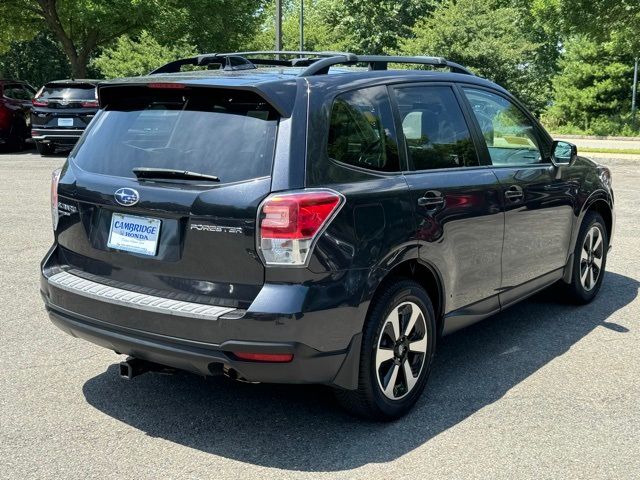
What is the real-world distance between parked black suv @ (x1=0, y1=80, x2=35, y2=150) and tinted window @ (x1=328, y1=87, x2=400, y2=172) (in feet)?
55.6

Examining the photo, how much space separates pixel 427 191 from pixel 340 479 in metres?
1.55

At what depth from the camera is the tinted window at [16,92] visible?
19.2 m

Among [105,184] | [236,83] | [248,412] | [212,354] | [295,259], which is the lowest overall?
[248,412]

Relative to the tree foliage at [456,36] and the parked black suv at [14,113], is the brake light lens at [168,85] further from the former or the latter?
the tree foliage at [456,36]

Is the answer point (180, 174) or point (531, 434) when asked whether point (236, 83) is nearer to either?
point (180, 174)

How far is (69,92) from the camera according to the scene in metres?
17.4

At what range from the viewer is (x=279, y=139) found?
3.37 m

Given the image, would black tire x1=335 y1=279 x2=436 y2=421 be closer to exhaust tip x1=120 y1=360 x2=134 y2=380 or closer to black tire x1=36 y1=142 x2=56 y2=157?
exhaust tip x1=120 y1=360 x2=134 y2=380

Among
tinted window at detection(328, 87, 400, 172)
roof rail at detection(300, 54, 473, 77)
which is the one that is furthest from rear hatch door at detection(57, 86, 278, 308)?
roof rail at detection(300, 54, 473, 77)

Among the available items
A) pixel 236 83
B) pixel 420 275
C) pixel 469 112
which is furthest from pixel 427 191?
pixel 236 83

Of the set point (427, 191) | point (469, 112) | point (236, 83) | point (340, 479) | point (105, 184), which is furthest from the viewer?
point (469, 112)

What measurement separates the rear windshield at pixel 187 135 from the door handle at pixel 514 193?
1.84 m

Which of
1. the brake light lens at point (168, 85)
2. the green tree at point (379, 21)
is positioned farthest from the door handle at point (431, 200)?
the green tree at point (379, 21)

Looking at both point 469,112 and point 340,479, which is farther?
point 469,112
